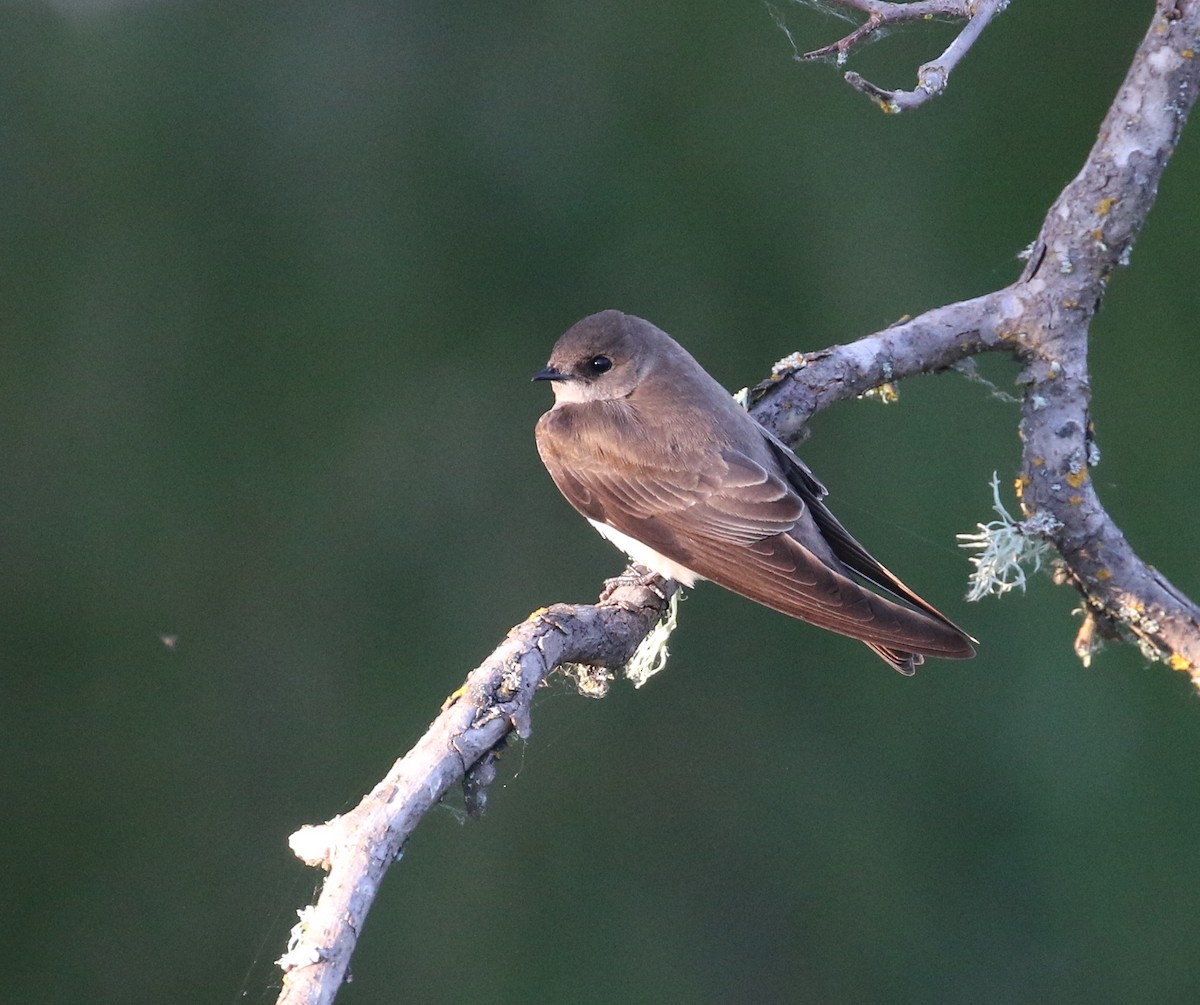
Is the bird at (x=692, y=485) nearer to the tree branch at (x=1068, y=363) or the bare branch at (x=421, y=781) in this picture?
the tree branch at (x=1068, y=363)

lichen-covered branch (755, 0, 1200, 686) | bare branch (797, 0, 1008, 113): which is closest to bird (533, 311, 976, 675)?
lichen-covered branch (755, 0, 1200, 686)

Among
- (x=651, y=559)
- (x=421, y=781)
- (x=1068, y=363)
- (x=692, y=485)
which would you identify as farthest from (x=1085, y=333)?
(x=421, y=781)

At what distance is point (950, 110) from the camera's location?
4.16 m

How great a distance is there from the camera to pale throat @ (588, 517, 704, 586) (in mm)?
2559

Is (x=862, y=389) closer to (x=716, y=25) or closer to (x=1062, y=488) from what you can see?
(x=1062, y=488)

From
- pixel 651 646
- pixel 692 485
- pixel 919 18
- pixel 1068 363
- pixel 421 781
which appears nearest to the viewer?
pixel 421 781

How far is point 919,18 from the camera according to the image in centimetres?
201

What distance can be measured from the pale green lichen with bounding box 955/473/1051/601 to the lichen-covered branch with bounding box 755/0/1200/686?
0.04 meters

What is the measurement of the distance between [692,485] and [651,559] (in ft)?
0.57

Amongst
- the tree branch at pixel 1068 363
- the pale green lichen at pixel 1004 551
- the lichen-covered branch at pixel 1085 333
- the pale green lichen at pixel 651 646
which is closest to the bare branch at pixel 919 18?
the tree branch at pixel 1068 363

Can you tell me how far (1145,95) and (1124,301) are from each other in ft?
6.62

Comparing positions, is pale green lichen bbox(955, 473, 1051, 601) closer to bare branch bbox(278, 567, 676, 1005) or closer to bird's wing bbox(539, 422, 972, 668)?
bird's wing bbox(539, 422, 972, 668)

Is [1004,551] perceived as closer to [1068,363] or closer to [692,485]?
Result: [1068,363]

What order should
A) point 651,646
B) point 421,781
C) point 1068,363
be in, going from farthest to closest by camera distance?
1. point 651,646
2. point 1068,363
3. point 421,781
